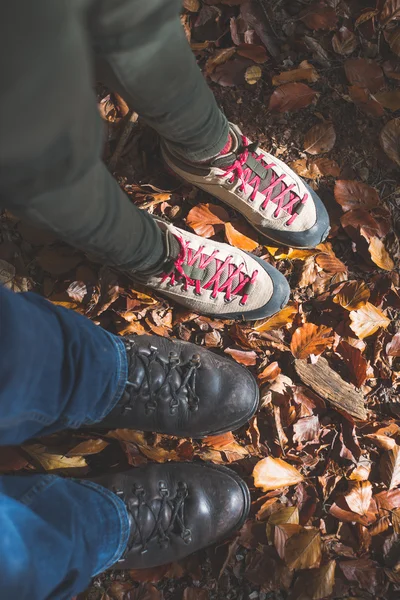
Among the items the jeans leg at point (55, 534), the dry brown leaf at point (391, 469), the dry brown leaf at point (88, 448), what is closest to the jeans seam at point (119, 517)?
the jeans leg at point (55, 534)

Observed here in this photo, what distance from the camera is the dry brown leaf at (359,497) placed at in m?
1.40

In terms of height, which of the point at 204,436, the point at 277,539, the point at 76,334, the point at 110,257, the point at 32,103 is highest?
the point at 32,103

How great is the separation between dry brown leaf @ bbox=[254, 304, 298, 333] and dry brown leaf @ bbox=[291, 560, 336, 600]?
68 centimetres

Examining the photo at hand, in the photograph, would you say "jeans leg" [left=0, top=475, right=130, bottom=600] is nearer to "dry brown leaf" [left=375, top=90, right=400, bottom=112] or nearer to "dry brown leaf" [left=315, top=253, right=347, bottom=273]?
"dry brown leaf" [left=315, top=253, right=347, bottom=273]

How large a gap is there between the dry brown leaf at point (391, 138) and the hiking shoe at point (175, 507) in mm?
1146

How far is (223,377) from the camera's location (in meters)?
1.39

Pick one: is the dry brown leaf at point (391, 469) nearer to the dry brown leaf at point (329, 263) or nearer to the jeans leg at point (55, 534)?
the dry brown leaf at point (329, 263)

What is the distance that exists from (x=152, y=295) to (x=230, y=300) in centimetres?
24

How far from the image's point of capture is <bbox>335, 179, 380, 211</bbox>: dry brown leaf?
156 centimetres

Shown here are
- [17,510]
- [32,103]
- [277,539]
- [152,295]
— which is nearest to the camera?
[32,103]

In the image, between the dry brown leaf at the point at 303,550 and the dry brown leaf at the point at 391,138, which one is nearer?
the dry brown leaf at the point at 303,550

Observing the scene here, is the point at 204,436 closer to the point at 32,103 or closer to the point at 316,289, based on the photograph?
the point at 316,289

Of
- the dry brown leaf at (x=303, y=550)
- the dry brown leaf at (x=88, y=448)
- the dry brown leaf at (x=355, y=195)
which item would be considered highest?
the dry brown leaf at (x=355, y=195)

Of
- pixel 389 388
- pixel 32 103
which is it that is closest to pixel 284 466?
pixel 389 388
